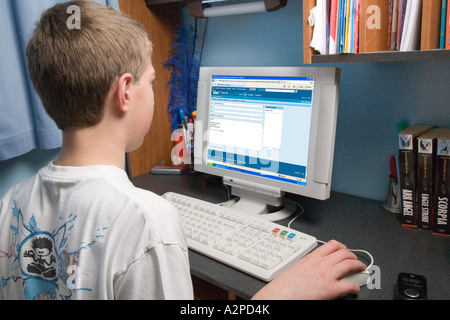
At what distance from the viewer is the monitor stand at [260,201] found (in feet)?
3.59

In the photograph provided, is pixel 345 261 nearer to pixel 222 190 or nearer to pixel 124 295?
pixel 124 295

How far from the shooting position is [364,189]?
124 cm

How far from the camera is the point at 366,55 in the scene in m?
0.85

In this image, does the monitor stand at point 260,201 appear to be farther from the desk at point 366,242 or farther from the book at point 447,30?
the book at point 447,30

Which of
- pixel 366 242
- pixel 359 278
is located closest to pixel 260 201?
pixel 366 242

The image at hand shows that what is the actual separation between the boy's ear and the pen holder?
0.81m

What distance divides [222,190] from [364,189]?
0.48 metres

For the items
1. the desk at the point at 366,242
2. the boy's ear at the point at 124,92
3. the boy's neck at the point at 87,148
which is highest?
the boy's ear at the point at 124,92

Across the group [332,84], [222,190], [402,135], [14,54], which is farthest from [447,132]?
[14,54]

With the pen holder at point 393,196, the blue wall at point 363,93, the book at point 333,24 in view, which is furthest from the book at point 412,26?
the pen holder at point 393,196

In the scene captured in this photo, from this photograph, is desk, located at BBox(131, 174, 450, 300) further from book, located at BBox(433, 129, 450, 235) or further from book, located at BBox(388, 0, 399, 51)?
book, located at BBox(388, 0, 399, 51)

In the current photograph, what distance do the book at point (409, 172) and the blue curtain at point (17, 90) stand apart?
1076 millimetres

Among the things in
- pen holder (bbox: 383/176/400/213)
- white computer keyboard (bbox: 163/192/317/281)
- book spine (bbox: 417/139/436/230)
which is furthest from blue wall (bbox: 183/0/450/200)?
white computer keyboard (bbox: 163/192/317/281)

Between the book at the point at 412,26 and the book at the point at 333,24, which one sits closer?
the book at the point at 412,26
